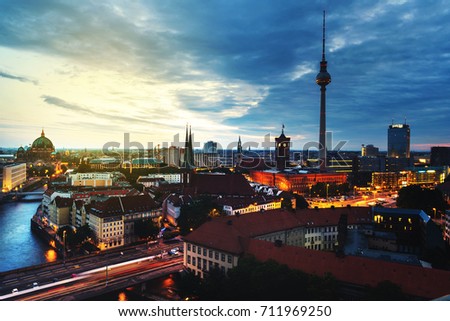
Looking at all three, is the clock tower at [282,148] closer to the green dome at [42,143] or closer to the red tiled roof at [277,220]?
the red tiled roof at [277,220]

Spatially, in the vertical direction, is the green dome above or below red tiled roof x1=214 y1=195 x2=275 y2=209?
above

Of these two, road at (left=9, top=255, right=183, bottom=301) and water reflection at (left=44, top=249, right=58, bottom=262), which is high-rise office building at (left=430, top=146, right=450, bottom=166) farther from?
water reflection at (left=44, top=249, right=58, bottom=262)

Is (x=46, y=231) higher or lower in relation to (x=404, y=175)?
lower

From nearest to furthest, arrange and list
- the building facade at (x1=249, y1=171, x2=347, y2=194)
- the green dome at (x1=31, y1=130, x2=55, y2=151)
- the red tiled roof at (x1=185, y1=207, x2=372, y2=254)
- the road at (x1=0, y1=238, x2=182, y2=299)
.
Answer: the road at (x1=0, y1=238, x2=182, y2=299) → the red tiled roof at (x1=185, y1=207, x2=372, y2=254) → the building facade at (x1=249, y1=171, x2=347, y2=194) → the green dome at (x1=31, y1=130, x2=55, y2=151)

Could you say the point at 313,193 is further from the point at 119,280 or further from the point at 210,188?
the point at 119,280

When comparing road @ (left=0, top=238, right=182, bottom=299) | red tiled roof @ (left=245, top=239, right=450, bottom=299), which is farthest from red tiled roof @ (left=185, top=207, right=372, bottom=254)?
road @ (left=0, top=238, right=182, bottom=299)
